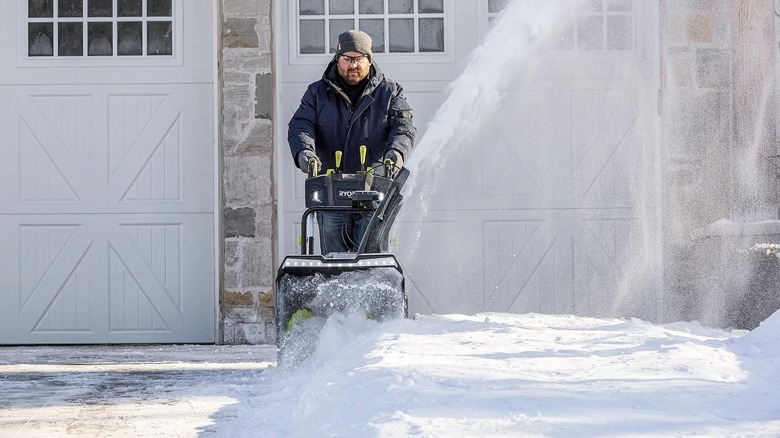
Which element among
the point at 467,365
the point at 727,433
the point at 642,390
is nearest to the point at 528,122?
the point at 467,365

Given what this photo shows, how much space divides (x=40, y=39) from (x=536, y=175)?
3545mm

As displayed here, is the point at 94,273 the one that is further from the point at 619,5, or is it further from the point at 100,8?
the point at 619,5

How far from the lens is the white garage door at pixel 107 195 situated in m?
7.59

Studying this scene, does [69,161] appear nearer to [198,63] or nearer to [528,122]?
[198,63]

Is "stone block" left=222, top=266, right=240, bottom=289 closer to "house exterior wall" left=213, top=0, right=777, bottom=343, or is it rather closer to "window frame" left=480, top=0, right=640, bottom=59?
"house exterior wall" left=213, top=0, right=777, bottom=343

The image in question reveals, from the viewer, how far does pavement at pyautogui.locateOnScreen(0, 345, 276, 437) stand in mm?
4047

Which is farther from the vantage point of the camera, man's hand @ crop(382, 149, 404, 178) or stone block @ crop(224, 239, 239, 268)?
stone block @ crop(224, 239, 239, 268)

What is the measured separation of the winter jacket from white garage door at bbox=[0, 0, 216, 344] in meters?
2.07

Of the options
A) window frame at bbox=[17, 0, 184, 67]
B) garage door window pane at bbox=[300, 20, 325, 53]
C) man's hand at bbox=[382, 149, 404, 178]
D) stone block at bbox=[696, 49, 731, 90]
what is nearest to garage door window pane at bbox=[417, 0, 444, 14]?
garage door window pane at bbox=[300, 20, 325, 53]

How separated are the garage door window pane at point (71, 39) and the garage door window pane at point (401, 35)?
2.14 meters

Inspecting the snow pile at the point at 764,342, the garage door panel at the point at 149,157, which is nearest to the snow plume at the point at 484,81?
the garage door panel at the point at 149,157

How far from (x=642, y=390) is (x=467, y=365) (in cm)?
75

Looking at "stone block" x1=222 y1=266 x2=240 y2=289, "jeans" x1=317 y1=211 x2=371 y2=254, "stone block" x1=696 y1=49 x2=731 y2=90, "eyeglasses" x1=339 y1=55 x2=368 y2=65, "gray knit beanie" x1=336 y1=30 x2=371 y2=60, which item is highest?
"stone block" x1=696 y1=49 x2=731 y2=90

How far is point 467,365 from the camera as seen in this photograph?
388 centimetres
